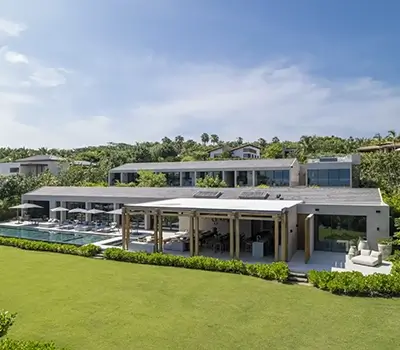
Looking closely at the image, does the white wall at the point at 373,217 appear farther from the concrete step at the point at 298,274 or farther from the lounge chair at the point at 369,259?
the concrete step at the point at 298,274

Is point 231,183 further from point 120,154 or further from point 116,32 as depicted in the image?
point 120,154

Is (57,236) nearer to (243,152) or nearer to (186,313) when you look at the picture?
(186,313)

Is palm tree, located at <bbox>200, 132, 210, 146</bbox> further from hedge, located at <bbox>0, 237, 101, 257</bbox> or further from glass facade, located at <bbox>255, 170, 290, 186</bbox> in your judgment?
hedge, located at <bbox>0, 237, 101, 257</bbox>

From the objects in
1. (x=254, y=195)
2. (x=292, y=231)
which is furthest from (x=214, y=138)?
(x=292, y=231)

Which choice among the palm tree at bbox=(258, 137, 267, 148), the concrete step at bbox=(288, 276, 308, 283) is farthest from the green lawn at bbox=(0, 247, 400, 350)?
the palm tree at bbox=(258, 137, 267, 148)

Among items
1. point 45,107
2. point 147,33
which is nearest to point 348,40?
point 147,33

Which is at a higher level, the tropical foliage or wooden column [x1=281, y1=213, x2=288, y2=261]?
the tropical foliage
